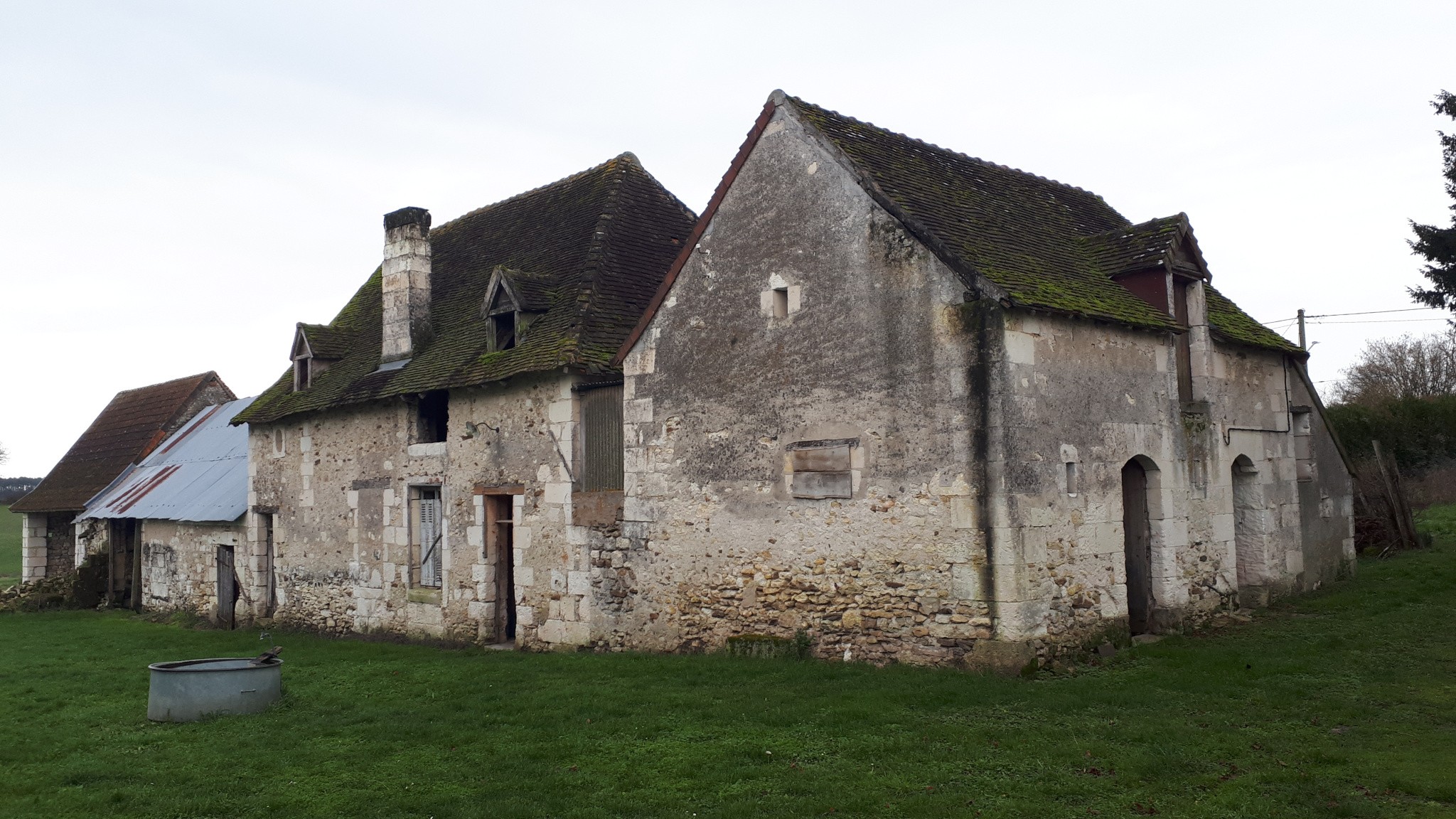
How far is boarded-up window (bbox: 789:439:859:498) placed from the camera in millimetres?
10922

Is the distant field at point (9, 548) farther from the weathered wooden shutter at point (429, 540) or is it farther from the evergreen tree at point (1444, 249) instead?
the evergreen tree at point (1444, 249)

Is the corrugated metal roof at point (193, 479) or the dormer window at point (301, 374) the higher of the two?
the dormer window at point (301, 374)

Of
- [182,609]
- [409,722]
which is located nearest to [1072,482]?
[409,722]

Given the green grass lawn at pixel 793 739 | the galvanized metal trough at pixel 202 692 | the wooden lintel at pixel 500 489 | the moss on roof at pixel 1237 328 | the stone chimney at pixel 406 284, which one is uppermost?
the stone chimney at pixel 406 284

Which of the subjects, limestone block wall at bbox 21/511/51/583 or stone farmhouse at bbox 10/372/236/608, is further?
limestone block wall at bbox 21/511/51/583

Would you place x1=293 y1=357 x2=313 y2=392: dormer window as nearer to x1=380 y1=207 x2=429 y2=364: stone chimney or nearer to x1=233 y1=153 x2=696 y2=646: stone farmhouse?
x1=233 y1=153 x2=696 y2=646: stone farmhouse

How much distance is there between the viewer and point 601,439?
13477 mm

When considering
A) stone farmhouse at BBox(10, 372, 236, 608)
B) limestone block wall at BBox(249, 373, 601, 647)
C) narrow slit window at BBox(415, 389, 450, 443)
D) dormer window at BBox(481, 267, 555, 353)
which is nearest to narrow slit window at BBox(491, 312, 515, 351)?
dormer window at BBox(481, 267, 555, 353)

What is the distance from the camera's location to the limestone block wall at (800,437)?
10258 millimetres

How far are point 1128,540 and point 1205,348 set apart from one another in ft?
9.36

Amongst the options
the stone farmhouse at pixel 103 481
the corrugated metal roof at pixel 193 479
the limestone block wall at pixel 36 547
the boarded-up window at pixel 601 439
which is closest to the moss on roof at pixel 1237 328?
the boarded-up window at pixel 601 439

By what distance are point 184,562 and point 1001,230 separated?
17.6m

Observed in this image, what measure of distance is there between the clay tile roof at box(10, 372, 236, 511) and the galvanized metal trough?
18.9 metres

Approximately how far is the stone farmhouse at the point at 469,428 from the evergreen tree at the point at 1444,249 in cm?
1158
